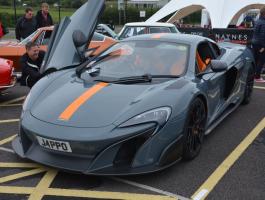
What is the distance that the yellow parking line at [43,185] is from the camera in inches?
142

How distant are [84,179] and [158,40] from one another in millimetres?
2123

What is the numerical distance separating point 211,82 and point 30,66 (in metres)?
3.16

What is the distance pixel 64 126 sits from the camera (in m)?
3.79

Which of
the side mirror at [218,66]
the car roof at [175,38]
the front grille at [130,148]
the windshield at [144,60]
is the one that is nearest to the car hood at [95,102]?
the front grille at [130,148]

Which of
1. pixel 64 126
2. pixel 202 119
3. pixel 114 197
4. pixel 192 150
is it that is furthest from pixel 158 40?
pixel 114 197

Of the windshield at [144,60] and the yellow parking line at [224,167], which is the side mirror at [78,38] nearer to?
the windshield at [144,60]

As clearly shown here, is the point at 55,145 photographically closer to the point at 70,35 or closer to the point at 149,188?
the point at 149,188

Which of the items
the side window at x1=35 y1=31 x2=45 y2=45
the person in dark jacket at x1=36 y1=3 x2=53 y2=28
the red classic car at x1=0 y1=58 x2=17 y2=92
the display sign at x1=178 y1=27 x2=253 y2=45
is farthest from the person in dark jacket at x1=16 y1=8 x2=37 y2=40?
the display sign at x1=178 y1=27 x2=253 y2=45

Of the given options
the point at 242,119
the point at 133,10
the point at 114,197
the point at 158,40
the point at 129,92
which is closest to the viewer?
the point at 114,197

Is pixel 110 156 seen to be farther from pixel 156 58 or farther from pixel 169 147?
pixel 156 58

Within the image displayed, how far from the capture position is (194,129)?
4398mm

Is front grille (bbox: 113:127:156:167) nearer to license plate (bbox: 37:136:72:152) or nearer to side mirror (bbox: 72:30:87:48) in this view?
license plate (bbox: 37:136:72:152)

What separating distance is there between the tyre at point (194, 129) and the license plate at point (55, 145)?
1.14 m

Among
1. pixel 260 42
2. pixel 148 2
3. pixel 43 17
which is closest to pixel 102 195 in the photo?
pixel 260 42
